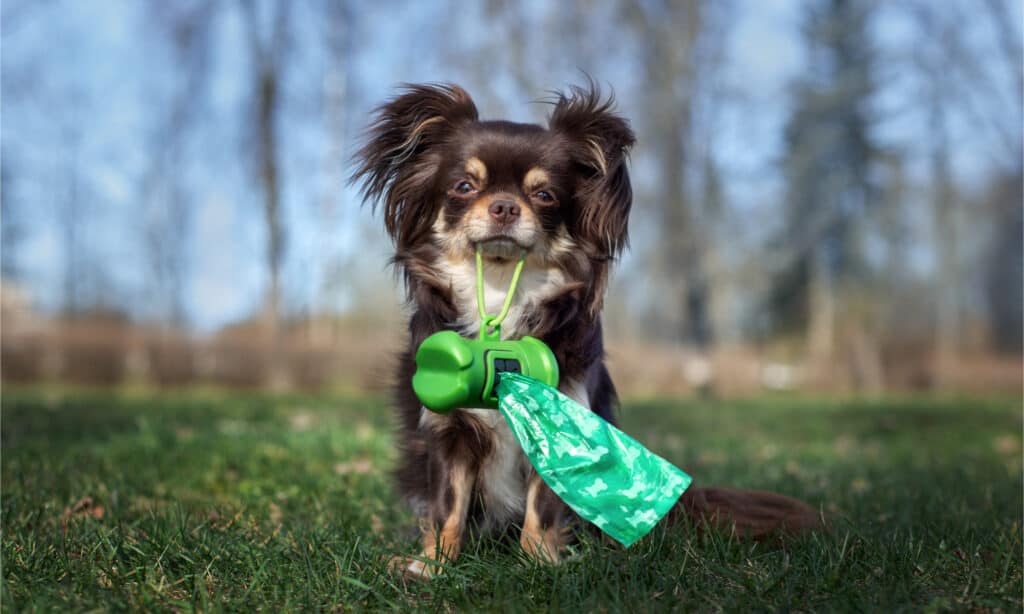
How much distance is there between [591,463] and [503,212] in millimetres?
978

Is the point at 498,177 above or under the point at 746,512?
above

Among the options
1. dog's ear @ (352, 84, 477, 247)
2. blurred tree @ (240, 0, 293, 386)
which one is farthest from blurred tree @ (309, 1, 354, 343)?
dog's ear @ (352, 84, 477, 247)

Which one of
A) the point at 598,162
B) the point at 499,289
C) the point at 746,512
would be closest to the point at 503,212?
the point at 499,289

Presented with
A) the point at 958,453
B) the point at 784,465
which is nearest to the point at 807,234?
the point at 958,453

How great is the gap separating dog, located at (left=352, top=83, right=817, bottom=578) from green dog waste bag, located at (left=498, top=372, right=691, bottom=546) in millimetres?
348

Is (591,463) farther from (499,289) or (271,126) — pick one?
(271,126)

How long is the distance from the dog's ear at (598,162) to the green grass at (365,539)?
3.85 feet

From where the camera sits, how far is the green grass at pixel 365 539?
2.34 meters

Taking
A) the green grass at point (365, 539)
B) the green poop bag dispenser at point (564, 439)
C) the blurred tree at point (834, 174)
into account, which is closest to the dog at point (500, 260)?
the green grass at point (365, 539)

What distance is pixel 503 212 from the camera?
2.90 meters

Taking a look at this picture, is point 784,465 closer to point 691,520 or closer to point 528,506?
point 691,520

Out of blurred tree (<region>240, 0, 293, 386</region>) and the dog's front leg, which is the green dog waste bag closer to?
the dog's front leg

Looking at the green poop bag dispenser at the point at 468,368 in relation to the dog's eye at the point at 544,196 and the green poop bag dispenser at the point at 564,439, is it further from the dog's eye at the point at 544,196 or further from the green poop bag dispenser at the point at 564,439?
the dog's eye at the point at 544,196

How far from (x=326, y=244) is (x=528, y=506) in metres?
14.1
